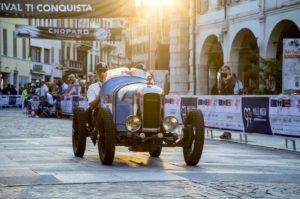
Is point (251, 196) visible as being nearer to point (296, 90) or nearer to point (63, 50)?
point (296, 90)

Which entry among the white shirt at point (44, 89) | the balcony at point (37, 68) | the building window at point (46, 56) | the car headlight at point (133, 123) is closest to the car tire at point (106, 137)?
the car headlight at point (133, 123)

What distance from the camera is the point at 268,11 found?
32.6 metres

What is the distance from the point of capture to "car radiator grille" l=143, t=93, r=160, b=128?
11930 millimetres

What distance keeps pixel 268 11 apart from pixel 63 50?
177 feet

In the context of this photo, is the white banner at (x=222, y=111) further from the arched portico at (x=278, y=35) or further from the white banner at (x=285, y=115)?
the arched portico at (x=278, y=35)

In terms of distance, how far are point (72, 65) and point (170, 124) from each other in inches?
3029

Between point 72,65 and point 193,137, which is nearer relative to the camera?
point 193,137

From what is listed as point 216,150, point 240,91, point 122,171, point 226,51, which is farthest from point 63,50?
point 122,171

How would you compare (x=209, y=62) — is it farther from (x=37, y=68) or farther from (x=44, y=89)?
(x=37, y=68)

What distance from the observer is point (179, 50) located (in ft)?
144

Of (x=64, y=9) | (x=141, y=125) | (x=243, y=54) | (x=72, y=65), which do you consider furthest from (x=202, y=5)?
(x=72, y=65)

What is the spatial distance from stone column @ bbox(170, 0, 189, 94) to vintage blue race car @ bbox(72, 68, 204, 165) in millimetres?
30817

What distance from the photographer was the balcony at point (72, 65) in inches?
3334

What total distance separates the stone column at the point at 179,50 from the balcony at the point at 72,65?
41277 mm
